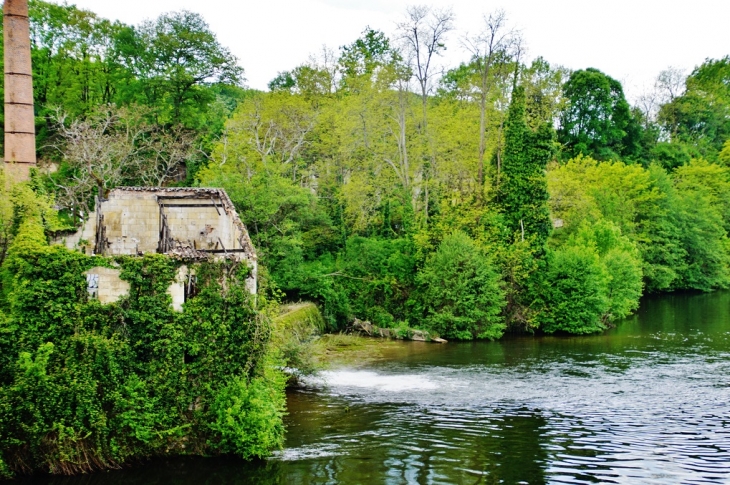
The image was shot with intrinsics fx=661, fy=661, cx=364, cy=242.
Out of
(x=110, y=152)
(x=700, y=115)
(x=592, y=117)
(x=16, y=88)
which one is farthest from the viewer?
(x=700, y=115)

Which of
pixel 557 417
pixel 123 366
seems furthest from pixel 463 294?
pixel 123 366

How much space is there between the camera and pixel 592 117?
204ft

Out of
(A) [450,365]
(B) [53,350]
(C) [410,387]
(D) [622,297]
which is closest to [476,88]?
(D) [622,297]

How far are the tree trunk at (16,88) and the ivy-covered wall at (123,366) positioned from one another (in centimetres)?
929

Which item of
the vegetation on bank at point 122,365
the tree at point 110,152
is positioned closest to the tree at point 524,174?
the tree at point 110,152

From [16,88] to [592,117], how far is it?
5105cm

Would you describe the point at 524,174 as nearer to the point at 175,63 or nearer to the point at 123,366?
the point at 175,63

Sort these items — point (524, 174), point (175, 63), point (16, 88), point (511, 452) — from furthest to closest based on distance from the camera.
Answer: point (175, 63) → point (524, 174) → point (16, 88) → point (511, 452)

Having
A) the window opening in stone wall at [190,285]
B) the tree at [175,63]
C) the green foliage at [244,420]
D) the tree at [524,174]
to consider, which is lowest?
the green foliage at [244,420]

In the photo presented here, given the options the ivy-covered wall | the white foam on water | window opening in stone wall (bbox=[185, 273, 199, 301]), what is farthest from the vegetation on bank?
the white foam on water

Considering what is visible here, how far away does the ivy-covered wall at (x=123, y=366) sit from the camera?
15055mm

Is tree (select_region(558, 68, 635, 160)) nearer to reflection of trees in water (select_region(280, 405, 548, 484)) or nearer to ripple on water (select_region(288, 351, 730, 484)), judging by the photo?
ripple on water (select_region(288, 351, 730, 484))

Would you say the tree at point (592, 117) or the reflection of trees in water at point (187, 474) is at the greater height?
the tree at point (592, 117)

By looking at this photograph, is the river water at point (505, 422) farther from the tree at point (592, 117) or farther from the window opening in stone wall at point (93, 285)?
the tree at point (592, 117)
